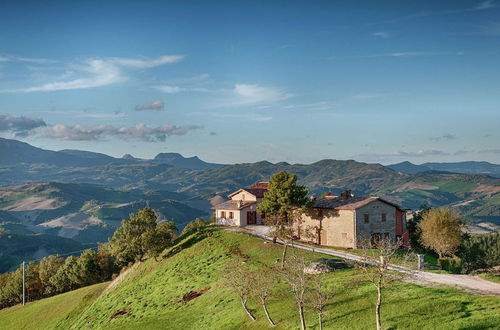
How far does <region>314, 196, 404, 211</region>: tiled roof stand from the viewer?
3164 inches

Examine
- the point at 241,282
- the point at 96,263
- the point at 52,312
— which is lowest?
the point at 52,312

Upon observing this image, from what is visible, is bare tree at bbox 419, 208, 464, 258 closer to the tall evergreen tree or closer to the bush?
the bush

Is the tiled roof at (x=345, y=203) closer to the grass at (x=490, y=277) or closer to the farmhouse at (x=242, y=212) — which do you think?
the farmhouse at (x=242, y=212)

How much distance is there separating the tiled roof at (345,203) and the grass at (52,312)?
4868 cm

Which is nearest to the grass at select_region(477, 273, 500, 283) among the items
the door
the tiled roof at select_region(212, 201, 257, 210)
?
the door

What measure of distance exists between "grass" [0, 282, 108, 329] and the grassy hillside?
0.33m

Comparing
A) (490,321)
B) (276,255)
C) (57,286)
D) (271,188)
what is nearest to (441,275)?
(490,321)

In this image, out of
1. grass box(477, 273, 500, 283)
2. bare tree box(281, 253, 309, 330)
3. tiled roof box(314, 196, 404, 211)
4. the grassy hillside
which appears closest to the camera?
bare tree box(281, 253, 309, 330)

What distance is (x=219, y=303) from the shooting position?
52.9 meters

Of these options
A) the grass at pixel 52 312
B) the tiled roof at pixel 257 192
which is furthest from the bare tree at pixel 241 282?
the tiled roof at pixel 257 192

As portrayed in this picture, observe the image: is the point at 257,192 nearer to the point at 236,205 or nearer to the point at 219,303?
the point at 236,205

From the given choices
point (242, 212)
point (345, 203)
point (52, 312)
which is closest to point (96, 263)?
A: point (52, 312)

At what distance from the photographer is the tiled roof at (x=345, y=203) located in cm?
8038

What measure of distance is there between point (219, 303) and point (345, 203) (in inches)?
1521
